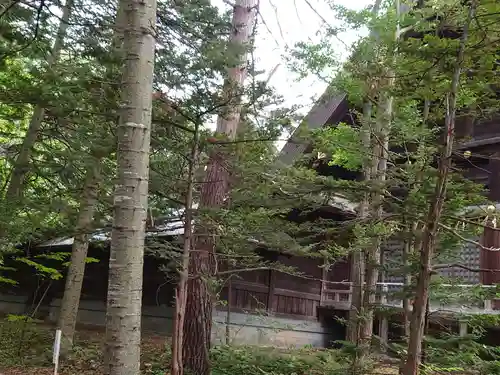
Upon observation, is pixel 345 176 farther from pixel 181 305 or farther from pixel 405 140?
pixel 181 305

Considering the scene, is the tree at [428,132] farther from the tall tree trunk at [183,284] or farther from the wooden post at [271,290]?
the wooden post at [271,290]

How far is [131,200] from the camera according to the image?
3412mm

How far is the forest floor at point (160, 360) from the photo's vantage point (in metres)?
7.68

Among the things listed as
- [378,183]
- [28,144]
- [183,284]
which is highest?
[28,144]

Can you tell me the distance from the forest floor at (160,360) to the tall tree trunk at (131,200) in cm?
392

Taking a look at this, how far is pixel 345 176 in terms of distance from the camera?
49.9 feet

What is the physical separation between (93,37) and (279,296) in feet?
31.5

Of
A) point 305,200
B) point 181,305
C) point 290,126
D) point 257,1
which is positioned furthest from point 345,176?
point 181,305

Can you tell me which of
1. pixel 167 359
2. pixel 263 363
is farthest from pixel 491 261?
pixel 167 359

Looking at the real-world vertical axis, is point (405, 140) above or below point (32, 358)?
above

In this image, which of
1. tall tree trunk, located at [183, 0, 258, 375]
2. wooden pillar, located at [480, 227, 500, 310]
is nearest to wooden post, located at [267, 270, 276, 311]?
wooden pillar, located at [480, 227, 500, 310]

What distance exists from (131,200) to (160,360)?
5.89 meters

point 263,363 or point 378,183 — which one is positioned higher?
Result: point 378,183

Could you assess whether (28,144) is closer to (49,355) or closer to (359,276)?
(49,355)
